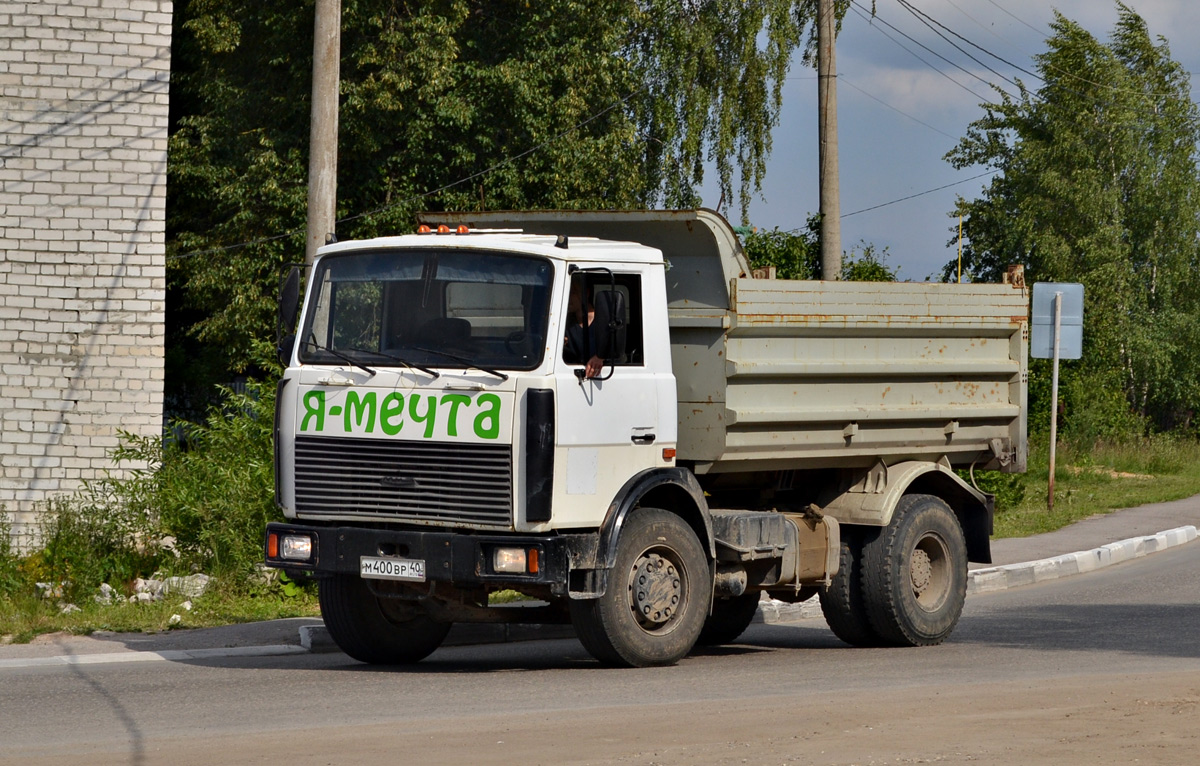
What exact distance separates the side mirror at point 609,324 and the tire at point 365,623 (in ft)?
7.17

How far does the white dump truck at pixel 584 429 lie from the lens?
8.17 m

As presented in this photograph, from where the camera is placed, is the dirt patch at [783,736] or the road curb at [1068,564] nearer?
the dirt patch at [783,736]

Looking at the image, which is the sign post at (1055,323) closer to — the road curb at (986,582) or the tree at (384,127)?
the road curb at (986,582)

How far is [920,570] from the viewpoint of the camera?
10828mm

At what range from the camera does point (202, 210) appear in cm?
2700

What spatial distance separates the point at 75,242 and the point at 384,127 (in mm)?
8535

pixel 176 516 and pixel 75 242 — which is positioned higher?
pixel 75 242

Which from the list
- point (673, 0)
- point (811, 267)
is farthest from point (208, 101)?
point (811, 267)

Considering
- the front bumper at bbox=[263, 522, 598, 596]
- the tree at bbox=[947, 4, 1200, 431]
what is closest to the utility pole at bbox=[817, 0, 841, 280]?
the front bumper at bbox=[263, 522, 598, 596]

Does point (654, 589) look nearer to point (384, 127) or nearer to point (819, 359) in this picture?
point (819, 359)

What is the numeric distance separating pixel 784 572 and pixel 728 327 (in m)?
1.81

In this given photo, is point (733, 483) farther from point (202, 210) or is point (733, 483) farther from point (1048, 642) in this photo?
point (202, 210)

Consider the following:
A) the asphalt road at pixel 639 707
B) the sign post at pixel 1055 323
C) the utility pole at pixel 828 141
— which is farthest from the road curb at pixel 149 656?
the sign post at pixel 1055 323

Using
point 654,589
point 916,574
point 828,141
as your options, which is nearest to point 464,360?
point 654,589
